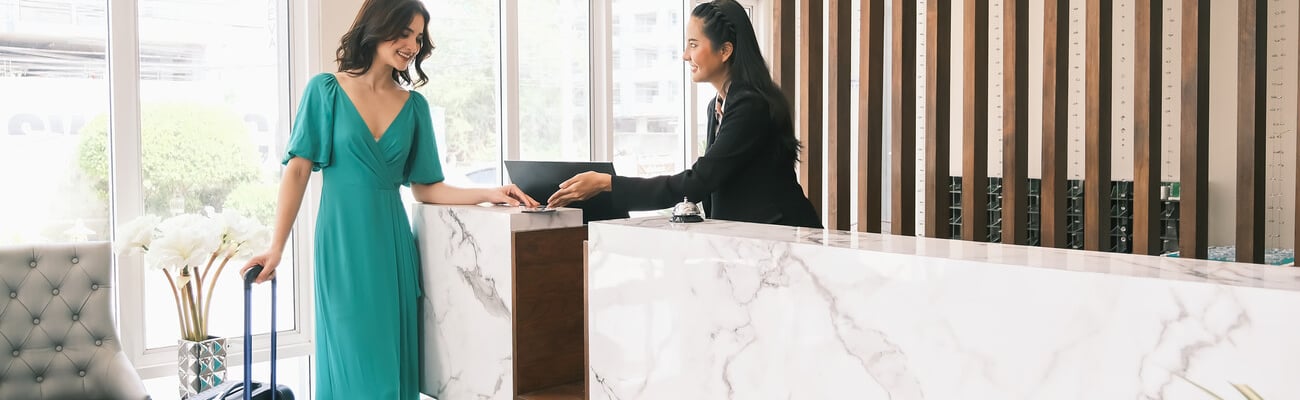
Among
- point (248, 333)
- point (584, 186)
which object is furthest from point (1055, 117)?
point (248, 333)

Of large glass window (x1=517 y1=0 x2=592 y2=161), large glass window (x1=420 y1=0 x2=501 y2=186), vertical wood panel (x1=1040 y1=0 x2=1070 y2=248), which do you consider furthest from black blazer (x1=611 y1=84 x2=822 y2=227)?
large glass window (x1=517 y1=0 x2=592 y2=161)

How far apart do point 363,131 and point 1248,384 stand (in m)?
2.15

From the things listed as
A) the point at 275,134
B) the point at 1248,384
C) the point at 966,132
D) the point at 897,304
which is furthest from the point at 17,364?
the point at 1248,384

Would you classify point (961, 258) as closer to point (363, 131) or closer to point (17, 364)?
point (363, 131)

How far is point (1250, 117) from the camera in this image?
92.4 inches

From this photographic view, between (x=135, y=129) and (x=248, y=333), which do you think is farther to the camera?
(x=135, y=129)

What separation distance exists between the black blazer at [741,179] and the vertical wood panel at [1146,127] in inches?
32.6

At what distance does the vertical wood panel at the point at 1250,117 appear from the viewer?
2.34 meters

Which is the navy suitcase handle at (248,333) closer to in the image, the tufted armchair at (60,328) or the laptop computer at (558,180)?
the tufted armchair at (60,328)

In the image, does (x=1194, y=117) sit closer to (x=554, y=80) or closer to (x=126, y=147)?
(x=554, y=80)

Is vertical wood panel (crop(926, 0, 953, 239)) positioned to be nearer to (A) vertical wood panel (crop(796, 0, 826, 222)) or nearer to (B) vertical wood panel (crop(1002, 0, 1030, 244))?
(B) vertical wood panel (crop(1002, 0, 1030, 244))

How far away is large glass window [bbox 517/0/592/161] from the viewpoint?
4605 mm

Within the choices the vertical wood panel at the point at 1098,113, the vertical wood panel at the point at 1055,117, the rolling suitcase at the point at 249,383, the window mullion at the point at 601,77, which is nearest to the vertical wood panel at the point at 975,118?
the vertical wood panel at the point at 1055,117

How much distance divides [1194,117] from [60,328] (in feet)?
10.3
